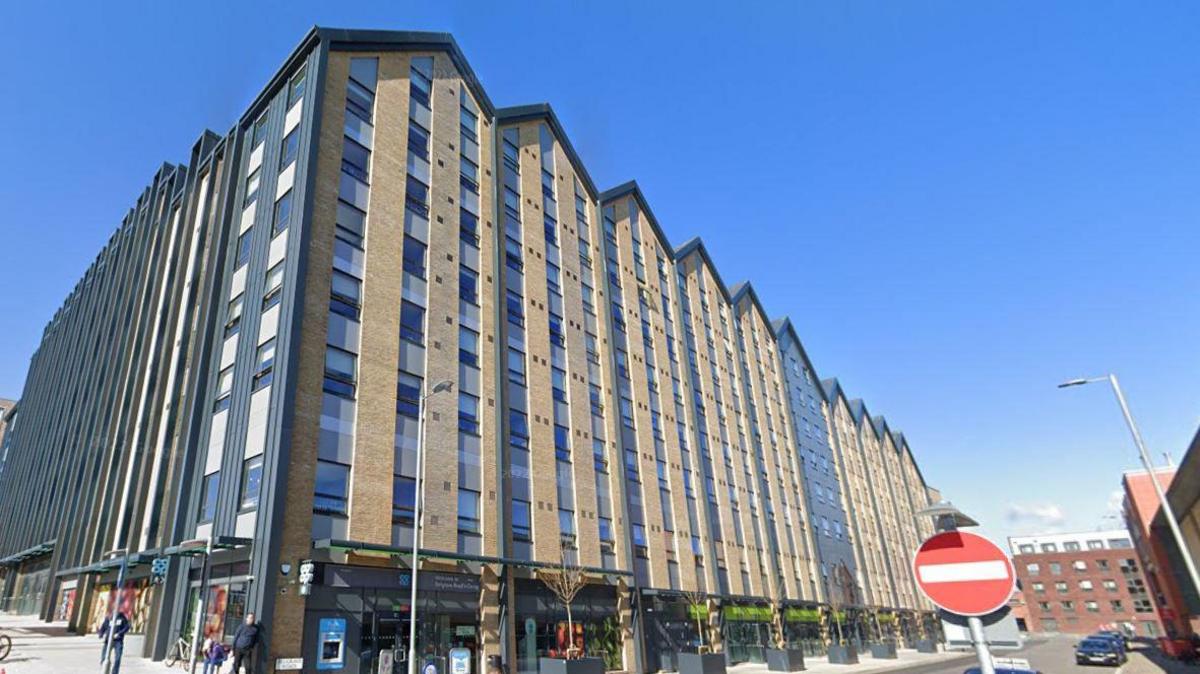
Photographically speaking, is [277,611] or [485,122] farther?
[485,122]

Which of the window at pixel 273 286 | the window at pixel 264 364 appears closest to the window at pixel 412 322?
the window at pixel 273 286

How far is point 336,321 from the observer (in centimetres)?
2423

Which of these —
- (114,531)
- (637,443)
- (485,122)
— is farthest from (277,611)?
(485,122)

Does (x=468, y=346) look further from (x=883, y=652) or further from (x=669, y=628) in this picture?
(x=883, y=652)

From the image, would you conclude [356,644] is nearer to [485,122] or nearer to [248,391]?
[248,391]

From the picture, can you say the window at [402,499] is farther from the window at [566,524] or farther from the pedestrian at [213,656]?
the window at [566,524]

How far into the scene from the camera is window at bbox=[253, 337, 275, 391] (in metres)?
22.6

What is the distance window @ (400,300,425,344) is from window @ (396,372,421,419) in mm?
1727

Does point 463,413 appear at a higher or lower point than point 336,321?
lower

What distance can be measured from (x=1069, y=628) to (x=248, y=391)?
132 metres

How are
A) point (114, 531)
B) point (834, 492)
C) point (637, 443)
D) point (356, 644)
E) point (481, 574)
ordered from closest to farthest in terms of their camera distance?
point (356, 644)
point (481, 574)
point (114, 531)
point (637, 443)
point (834, 492)

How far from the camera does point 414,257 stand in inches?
1128

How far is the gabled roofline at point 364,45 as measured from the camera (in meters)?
28.4

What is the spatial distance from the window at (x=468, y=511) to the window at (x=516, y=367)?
682 cm
